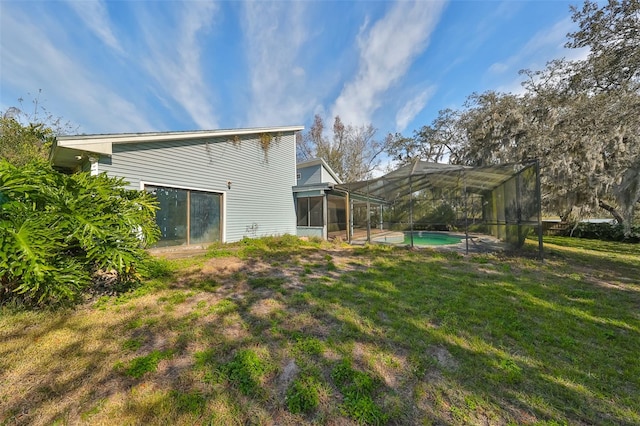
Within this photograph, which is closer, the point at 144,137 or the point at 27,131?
the point at 144,137

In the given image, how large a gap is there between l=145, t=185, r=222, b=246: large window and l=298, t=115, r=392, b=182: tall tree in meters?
15.5

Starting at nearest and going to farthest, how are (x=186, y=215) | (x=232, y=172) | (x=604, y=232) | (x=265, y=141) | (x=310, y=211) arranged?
(x=186, y=215) → (x=232, y=172) → (x=265, y=141) → (x=310, y=211) → (x=604, y=232)

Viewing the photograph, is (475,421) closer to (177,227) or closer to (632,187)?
(177,227)

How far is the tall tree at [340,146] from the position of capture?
22609 millimetres

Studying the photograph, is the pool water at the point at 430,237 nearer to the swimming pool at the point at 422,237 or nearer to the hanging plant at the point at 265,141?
the swimming pool at the point at 422,237

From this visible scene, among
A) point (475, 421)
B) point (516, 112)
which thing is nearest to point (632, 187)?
point (516, 112)

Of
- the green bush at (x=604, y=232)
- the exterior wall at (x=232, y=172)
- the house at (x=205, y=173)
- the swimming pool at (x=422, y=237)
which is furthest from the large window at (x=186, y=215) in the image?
the green bush at (x=604, y=232)

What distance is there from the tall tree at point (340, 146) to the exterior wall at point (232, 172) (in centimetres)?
1132

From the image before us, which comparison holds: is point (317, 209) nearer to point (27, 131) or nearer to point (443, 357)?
point (443, 357)

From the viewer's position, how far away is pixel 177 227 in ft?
23.8

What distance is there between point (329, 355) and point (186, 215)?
272 inches

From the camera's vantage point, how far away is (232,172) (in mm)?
9008

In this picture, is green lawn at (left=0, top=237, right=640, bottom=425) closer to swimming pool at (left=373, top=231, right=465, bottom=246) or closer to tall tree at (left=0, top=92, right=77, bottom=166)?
swimming pool at (left=373, top=231, right=465, bottom=246)

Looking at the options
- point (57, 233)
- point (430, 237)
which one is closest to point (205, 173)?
point (57, 233)
